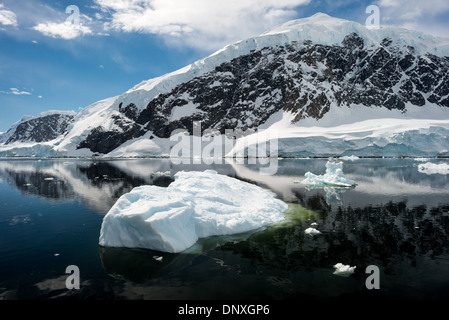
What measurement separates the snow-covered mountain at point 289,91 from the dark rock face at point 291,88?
557 mm

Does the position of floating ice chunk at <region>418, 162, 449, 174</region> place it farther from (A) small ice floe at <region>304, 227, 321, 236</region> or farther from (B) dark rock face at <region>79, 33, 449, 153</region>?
(B) dark rock face at <region>79, 33, 449, 153</region>

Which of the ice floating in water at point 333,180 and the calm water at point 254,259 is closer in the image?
the calm water at point 254,259

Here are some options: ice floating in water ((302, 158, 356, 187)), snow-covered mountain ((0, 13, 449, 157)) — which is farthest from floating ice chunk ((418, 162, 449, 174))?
snow-covered mountain ((0, 13, 449, 157))

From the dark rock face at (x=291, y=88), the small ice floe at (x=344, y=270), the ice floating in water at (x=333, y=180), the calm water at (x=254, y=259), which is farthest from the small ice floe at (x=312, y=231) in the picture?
the dark rock face at (x=291, y=88)

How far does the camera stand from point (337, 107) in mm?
149375

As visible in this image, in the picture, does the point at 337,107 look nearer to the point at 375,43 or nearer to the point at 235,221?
the point at 375,43

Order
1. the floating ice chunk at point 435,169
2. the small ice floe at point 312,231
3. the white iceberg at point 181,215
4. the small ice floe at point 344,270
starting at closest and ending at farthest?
1. the small ice floe at point 344,270
2. the white iceberg at point 181,215
3. the small ice floe at point 312,231
4. the floating ice chunk at point 435,169

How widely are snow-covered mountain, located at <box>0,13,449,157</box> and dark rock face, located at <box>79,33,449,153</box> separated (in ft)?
1.83

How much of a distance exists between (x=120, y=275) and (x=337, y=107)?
15361cm

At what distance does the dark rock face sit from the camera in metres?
155

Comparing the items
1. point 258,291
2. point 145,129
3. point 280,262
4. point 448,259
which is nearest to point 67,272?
point 258,291

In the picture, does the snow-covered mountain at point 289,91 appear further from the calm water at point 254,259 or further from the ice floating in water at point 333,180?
the calm water at point 254,259

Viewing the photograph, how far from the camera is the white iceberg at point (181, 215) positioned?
1524 cm

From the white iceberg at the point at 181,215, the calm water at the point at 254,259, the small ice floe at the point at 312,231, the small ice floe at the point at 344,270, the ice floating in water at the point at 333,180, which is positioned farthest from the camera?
the ice floating in water at the point at 333,180
